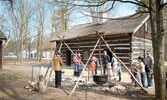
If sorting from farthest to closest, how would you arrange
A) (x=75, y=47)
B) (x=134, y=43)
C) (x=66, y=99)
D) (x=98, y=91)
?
1. (x=75, y=47)
2. (x=134, y=43)
3. (x=98, y=91)
4. (x=66, y=99)

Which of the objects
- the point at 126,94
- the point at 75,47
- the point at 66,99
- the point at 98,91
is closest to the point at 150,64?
the point at 126,94

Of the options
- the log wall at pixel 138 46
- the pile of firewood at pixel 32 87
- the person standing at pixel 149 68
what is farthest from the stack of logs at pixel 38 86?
the log wall at pixel 138 46

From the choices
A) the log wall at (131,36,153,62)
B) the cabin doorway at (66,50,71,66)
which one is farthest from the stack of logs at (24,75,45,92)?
the cabin doorway at (66,50,71,66)

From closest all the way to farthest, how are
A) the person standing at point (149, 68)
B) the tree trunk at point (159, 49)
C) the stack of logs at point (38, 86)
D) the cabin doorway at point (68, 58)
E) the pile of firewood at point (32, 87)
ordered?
the tree trunk at point (159, 49) → the stack of logs at point (38, 86) → the pile of firewood at point (32, 87) → the person standing at point (149, 68) → the cabin doorway at point (68, 58)

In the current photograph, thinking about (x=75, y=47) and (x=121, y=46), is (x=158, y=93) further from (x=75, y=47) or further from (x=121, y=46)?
(x=75, y=47)

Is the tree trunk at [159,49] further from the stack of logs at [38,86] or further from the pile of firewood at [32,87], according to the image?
the pile of firewood at [32,87]

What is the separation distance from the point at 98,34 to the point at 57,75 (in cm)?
289

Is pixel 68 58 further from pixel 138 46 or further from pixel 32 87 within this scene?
pixel 32 87

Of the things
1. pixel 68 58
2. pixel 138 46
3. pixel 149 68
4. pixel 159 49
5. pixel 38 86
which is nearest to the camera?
pixel 159 49

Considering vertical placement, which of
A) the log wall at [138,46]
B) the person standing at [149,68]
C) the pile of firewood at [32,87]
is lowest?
the pile of firewood at [32,87]

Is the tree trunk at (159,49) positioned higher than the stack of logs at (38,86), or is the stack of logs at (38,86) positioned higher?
the tree trunk at (159,49)

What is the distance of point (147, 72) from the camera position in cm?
698

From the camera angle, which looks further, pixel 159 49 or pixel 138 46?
pixel 138 46

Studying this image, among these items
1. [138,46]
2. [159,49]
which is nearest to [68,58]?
[138,46]
